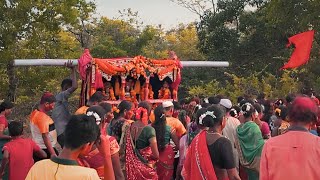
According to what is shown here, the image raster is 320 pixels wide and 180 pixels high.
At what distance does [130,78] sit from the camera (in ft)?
43.0

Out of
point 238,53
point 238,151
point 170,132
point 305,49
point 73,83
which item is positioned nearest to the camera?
point 238,151

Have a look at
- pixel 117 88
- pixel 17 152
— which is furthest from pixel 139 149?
pixel 117 88

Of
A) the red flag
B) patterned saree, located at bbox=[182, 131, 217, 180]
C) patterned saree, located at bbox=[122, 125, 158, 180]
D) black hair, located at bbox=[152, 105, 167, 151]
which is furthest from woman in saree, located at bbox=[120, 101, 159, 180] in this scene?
the red flag

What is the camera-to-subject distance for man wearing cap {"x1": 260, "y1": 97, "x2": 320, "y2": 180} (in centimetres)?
386

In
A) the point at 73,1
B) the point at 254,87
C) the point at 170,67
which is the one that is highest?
the point at 73,1

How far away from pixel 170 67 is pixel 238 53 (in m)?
11.1

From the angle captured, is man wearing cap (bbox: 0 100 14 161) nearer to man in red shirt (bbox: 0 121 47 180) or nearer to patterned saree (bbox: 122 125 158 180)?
man in red shirt (bbox: 0 121 47 180)

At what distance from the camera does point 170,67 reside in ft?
44.3

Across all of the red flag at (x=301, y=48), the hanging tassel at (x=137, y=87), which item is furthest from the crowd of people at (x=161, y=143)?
the hanging tassel at (x=137, y=87)

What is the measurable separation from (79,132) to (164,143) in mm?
4115

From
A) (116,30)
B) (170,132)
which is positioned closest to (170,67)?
(170,132)

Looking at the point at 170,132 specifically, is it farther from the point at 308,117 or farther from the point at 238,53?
the point at 238,53

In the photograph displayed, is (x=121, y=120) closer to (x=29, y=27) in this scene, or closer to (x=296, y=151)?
(x=296, y=151)

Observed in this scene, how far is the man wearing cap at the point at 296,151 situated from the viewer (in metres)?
3.86
